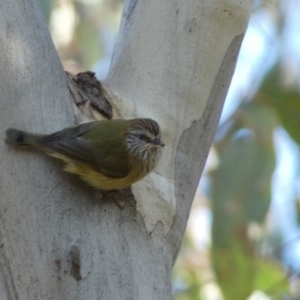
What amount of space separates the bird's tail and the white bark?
3cm

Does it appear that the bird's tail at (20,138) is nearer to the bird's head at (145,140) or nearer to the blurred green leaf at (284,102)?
the bird's head at (145,140)

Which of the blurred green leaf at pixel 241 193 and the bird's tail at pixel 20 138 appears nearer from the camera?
the bird's tail at pixel 20 138

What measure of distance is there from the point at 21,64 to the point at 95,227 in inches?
21.3

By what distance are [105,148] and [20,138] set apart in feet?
1.85

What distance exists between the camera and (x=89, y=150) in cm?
232

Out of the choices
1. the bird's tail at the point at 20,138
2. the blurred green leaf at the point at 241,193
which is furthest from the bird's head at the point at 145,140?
the blurred green leaf at the point at 241,193

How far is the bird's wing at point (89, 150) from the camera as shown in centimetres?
201

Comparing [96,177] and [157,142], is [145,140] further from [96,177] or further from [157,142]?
[96,177]

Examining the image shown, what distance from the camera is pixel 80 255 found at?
72.4 inches

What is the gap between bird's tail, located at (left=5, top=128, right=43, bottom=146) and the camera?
1.87m

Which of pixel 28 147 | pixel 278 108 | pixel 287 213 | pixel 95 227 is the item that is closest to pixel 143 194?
pixel 95 227

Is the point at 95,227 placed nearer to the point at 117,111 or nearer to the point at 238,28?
the point at 117,111

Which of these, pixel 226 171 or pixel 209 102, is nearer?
pixel 209 102

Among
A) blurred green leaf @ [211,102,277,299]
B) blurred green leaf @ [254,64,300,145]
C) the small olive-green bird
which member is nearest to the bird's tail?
the small olive-green bird
